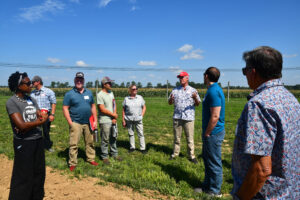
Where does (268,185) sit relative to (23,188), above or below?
above

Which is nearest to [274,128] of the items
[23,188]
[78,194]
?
[23,188]

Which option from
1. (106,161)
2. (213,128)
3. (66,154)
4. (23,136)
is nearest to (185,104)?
(213,128)

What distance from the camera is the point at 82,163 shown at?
5309 millimetres

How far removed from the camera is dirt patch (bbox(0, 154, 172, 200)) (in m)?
3.73

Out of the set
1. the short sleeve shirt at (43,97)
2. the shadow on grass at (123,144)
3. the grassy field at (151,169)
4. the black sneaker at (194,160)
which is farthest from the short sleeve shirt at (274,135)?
the short sleeve shirt at (43,97)

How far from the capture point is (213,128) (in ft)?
11.6

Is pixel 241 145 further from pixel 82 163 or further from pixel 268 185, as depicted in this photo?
pixel 82 163

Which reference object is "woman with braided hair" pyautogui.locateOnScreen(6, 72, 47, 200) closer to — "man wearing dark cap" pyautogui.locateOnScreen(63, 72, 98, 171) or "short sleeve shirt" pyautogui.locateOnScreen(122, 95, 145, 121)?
"man wearing dark cap" pyautogui.locateOnScreen(63, 72, 98, 171)

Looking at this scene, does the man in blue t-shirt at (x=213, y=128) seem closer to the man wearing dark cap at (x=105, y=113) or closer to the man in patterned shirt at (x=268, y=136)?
the man in patterned shirt at (x=268, y=136)

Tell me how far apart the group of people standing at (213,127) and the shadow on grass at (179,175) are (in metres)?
0.33

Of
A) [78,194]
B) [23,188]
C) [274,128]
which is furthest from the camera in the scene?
[78,194]

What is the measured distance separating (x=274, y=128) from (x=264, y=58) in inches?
18.9

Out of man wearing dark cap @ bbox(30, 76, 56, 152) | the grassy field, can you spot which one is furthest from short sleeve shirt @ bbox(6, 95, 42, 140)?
man wearing dark cap @ bbox(30, 76, 56, 152)

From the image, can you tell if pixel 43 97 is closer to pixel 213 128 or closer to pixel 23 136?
pixel 23 136
